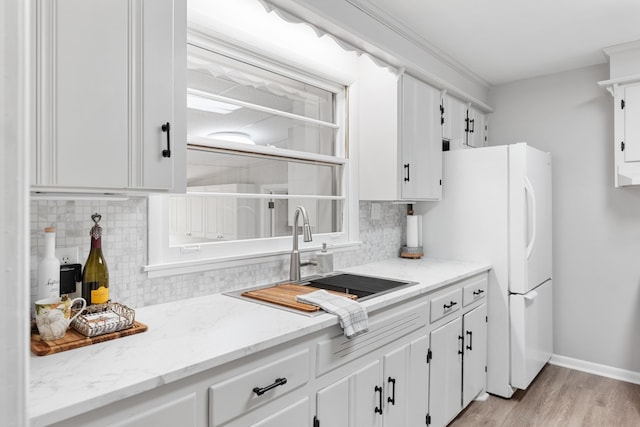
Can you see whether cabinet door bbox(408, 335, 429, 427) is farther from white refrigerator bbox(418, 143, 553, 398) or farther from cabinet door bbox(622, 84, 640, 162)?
cabinet door bbox(622, 84, 640, 162)

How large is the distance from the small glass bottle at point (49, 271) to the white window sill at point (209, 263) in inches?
15.0

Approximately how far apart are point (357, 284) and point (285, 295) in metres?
0.51

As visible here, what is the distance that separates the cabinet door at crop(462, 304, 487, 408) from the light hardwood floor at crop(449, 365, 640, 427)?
13 cm

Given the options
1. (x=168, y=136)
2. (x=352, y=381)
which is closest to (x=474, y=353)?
(x=352, y=381)

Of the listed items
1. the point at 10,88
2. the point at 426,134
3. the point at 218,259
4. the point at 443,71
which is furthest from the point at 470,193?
the point at 10,88

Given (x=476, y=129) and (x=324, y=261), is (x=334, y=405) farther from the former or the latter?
(x=476, y=129)

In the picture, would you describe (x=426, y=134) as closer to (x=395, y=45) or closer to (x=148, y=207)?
(x=395, y=45)

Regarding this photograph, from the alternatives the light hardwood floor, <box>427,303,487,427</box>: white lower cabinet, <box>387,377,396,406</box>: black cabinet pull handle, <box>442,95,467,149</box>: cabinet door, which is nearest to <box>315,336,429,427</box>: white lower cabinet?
<box>387,377,396,406</box>: black cabinet pull handle

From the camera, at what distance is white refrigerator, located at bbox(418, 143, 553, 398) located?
287 cm

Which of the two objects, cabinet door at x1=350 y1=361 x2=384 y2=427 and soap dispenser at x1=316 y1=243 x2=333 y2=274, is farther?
soap dispenser at x1=316 y1=243 x2=333 y2=274

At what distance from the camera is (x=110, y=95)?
126cm

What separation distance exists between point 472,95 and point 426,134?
92 cm

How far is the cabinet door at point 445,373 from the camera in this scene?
2.30 metres

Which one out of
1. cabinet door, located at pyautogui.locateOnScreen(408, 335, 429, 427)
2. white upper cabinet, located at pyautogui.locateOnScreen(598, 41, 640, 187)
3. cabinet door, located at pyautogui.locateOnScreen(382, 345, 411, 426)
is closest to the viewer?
cabinet door, located at pyautogui.locateOnScreen(382, 345, 411, 426)
